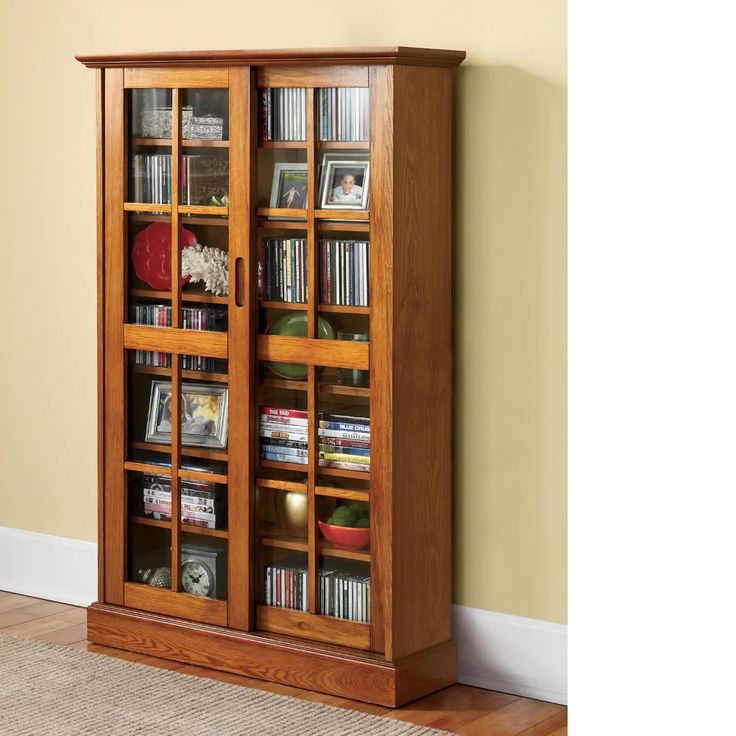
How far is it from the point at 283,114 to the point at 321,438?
33.9 inches

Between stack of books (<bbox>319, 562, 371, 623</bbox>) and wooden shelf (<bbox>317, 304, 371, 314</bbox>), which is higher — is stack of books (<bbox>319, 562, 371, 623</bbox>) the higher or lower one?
the lower one

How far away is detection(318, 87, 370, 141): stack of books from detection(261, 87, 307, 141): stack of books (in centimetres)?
5

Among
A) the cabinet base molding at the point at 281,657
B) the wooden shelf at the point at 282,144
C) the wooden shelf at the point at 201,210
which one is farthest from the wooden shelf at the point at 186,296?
the cabinet base molding at the point at 281,657

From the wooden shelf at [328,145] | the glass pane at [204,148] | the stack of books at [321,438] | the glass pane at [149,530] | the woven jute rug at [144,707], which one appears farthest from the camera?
the glass pane at [149,530]

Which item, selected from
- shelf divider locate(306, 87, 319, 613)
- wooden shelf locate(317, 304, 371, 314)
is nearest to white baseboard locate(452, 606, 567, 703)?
shelf divider locate(306, 87, 319, 613)

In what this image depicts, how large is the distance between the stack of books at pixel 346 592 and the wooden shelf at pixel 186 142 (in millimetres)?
1183

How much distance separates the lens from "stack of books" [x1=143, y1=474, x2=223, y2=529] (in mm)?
2998

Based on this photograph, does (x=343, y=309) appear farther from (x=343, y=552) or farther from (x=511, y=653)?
(x=511, y=653)

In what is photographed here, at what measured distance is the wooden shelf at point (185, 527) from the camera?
2.98 metres

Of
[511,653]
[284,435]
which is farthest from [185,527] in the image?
[511,653]

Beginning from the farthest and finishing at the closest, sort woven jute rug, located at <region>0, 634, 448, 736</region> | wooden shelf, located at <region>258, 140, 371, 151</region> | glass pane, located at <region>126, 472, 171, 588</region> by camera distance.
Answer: glass pane, located at <region>126, 472, 171, 588</region> → wooden shelf, located at <region>258, 140, 371, 151</region> → woven jute rug, located at <region>0, 634, 448, 736</region>

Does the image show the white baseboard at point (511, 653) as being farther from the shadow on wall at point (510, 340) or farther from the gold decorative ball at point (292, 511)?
the gold decorative ball at point (292, 511)

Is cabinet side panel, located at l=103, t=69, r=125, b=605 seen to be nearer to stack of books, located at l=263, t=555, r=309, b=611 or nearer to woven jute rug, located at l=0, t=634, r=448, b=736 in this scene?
woven jute rug, located at l=0, t=634, r=448, b=736

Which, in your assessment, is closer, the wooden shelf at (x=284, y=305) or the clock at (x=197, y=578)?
the wooden shelf at (x=284, y=305)
